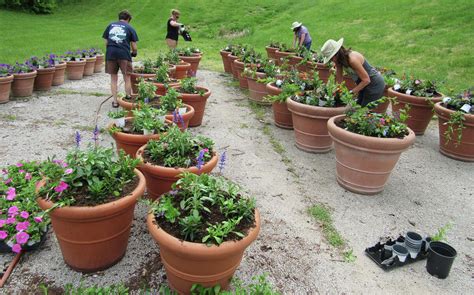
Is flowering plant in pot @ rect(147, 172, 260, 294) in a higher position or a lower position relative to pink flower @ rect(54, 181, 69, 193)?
lower

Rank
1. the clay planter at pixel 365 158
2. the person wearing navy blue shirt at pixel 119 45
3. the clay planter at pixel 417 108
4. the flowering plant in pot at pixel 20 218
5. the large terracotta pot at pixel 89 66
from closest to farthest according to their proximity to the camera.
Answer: the flowering plant in pot at pixel 20 218 → the clay planter at pixel 365 158 → the clay planter at pixel 417 108 → the person wearing navy blue shirt at pixel 119 45 → the large terracotta pot at pixel 89 66

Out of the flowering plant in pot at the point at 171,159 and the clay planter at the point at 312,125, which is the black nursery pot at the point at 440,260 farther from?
the clay planter at the point at 312,125

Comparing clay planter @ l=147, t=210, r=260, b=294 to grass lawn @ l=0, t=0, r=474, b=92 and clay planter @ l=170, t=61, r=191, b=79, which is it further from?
A: grass lawn @ l=0, t=0, r=474, b=92

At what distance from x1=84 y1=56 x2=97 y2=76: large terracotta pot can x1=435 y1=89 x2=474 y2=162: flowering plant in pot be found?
22.6ft

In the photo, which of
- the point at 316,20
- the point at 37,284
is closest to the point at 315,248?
the point at 37,284

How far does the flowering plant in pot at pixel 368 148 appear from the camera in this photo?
335cm

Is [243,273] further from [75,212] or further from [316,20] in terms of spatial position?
[316,20]

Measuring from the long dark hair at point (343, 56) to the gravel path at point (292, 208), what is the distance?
1148mm

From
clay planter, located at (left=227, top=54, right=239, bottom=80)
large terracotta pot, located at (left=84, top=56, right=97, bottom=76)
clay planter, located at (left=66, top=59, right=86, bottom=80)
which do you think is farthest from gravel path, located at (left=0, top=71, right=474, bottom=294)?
clay planter, located at (left=227, top=54, right=239, bottom=80)

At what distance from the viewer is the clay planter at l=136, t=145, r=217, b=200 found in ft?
8.65

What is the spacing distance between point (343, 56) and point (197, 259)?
10.5ft

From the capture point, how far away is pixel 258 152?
448 cm

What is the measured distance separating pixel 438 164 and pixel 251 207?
3.38m

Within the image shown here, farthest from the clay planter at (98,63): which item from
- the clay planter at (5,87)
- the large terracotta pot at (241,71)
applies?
the large terracotta pot at (241,71)
